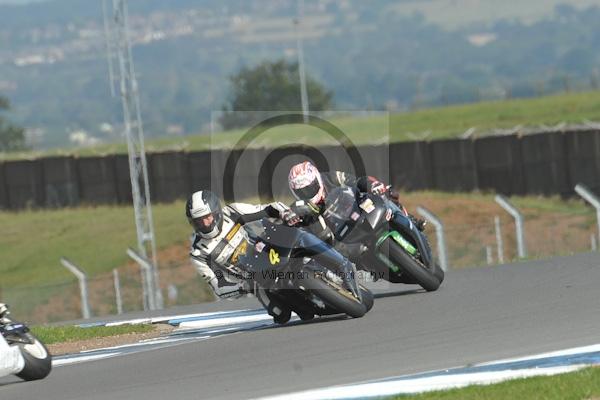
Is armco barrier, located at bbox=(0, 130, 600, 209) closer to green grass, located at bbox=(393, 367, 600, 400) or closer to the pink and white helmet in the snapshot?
the pink and white helmet

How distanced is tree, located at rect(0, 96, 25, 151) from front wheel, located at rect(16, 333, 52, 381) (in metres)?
108

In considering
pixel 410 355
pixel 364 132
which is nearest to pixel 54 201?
pixel 364 132

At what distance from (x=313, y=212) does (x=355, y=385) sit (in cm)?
441

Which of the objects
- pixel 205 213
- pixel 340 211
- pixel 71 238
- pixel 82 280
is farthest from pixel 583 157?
pixel 205 213

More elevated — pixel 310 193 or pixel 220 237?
pixel 310 193

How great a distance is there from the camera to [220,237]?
1450 centimetres

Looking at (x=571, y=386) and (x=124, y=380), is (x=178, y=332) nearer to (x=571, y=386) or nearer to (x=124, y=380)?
(x=124, y=380)

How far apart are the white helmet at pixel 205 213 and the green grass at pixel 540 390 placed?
16.3ft

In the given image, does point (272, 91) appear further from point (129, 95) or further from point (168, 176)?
point (129, 95)

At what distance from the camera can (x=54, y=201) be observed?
167 ft

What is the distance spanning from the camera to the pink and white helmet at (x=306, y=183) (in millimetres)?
14516

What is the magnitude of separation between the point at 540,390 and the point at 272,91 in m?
129

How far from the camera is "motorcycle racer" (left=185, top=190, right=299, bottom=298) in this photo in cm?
1427

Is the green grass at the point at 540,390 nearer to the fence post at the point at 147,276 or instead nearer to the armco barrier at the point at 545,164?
the fence post at the point at 147,276
